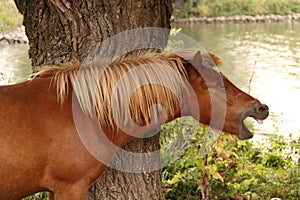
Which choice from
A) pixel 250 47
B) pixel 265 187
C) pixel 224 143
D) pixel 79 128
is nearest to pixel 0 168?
pixel 79 128

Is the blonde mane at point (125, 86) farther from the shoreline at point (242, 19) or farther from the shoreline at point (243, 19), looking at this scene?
the shoreline at point (243, 19)

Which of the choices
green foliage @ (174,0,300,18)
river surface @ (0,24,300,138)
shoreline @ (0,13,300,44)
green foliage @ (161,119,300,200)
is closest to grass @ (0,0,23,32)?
river surface @ (0,24,300,138)

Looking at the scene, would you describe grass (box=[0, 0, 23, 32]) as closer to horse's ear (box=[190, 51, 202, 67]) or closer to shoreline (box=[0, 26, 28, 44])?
shoreline (box=[0, 26, 28, 44])

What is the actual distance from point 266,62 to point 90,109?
9720mm

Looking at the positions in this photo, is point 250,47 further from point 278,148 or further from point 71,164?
point 71,164

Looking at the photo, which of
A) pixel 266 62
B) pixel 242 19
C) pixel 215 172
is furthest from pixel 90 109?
pixel 242 19

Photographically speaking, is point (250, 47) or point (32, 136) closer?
point (32, 136)

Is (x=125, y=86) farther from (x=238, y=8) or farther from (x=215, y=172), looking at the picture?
(x=238, y=8)

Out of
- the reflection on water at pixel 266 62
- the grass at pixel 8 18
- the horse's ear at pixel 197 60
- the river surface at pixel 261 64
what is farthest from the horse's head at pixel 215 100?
the grass at pixel 8 18

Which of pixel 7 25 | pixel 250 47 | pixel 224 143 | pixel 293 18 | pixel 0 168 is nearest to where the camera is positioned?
pixel 0 168

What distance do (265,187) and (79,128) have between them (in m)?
1.99

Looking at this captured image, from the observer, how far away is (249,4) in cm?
2489

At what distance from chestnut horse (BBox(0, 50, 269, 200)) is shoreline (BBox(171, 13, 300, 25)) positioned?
2093cm

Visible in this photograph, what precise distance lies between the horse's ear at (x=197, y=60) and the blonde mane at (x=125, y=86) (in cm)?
6
